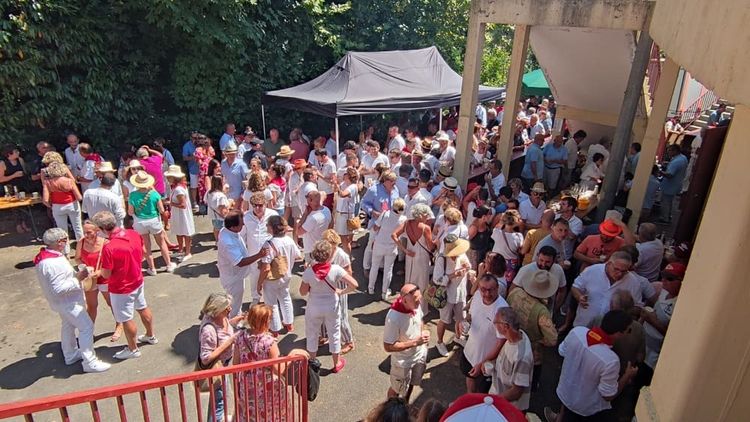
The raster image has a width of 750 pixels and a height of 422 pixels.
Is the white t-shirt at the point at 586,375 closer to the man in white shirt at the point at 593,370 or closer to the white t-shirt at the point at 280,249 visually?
the man in white shirt at the point at 593,370

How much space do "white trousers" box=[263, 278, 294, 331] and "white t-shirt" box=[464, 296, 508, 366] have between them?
2331 millimetres

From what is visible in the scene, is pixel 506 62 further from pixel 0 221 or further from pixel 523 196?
pixel 0 221

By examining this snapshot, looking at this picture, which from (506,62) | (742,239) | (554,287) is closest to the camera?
(742,239)

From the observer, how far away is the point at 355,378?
17.4 ft

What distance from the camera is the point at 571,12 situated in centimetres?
710

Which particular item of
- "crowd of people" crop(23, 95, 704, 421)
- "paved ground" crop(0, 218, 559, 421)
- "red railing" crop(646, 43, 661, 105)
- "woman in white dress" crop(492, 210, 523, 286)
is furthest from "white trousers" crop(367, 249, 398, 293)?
"red railing" crop(646, 43, 661, 105)

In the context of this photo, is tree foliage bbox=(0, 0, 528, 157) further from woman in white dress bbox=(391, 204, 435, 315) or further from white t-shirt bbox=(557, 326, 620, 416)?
white t-shirt bbox=(557, 326, 620, 416)

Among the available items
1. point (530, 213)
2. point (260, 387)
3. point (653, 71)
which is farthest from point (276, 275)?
point (653, 71)

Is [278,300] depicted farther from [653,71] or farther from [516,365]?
[653,71]

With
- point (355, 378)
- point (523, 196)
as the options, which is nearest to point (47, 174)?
point (355, 378)

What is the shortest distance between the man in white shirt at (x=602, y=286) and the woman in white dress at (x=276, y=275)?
3087 millimetres

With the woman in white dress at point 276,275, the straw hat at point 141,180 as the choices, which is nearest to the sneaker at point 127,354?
the woman in white dress at point 276,275

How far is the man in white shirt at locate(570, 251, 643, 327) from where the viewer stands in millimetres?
4652

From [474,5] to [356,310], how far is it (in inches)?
203
